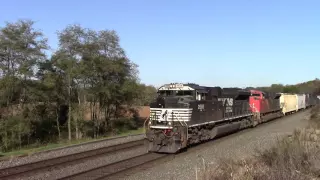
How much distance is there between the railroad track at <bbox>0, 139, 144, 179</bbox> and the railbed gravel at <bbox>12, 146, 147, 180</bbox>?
1.00ft

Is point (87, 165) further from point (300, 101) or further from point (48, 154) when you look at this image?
point (300, 101)

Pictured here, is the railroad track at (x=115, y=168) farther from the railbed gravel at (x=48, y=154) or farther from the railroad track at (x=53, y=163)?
the railbed gravel at (x=48, y=154)

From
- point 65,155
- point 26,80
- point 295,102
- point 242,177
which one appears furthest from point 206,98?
point 295,102

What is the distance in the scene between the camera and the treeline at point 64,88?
2481cm

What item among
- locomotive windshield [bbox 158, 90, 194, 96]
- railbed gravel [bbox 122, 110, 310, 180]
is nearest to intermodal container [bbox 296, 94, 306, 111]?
railbed gravel [bbox 122, 110, 310, 180]

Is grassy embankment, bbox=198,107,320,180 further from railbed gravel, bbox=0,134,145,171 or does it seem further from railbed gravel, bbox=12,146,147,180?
railbed gravel, bbox=0,134,145,171

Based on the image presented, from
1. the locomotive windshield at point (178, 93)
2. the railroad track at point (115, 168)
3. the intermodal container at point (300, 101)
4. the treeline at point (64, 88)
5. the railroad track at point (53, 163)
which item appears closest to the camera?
the railroad track at point (115, 168)

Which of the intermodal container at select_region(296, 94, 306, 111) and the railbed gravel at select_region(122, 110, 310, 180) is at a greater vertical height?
the intermodal container at select_region(296, 94, 306, 111)

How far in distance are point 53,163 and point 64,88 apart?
60.1 feet

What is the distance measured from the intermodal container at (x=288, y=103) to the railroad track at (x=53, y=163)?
87.6ft

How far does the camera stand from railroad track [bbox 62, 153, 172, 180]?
33.1ft

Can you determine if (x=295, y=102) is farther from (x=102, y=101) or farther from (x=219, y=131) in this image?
(x=219, y=131)

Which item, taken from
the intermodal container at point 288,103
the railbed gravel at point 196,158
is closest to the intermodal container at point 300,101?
the intermodal container at point 288,103

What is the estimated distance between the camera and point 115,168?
11328 mm
